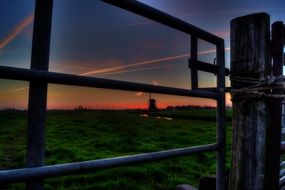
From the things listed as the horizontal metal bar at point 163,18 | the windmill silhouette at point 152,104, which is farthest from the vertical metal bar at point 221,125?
the windmill silhouette at point 152,104

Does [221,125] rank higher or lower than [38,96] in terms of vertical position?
lower

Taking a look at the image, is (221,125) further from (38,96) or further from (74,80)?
(38,96)

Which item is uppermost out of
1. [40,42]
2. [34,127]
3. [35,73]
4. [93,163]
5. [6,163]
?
[40,42]

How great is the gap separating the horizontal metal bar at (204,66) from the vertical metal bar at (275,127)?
35cm

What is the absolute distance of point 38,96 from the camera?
108 centimetres

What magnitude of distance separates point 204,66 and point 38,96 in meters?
1.25

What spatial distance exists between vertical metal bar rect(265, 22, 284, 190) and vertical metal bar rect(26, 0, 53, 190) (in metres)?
1.38

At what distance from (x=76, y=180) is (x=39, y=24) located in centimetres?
480

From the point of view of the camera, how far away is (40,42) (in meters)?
1.07

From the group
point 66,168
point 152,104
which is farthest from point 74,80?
point 152,104

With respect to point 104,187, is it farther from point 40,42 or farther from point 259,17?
point 40,42

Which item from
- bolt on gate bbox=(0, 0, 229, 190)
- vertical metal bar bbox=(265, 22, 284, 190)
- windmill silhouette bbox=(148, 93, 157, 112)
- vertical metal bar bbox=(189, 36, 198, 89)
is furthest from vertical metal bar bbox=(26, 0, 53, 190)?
windmill silhouette bbox=(148, 93, 157, 112)

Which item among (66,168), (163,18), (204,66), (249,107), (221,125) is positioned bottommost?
(66,168)

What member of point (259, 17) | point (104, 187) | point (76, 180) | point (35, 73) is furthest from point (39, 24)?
point (76, 180)
